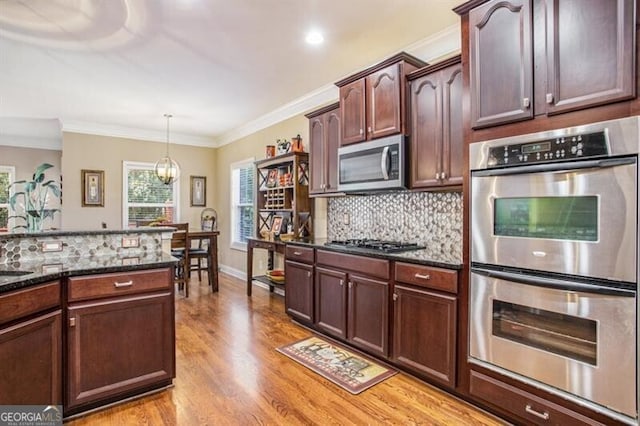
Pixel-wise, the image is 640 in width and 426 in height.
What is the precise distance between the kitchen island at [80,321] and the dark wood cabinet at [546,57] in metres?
2.32

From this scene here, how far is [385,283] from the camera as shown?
8.55ft

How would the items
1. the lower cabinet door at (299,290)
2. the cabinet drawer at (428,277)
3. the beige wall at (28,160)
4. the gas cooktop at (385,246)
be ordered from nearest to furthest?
the cabinet drawer at (428,277)
the gas cooktop at (385,246)
the lower cabinet door at (299,290)
the beige wall at (28,160)

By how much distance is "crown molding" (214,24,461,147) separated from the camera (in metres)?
2.90

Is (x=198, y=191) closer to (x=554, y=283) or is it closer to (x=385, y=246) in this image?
(x=385, y=246)

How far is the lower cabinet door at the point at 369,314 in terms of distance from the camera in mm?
2615

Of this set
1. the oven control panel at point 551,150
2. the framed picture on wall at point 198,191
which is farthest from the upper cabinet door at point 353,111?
the framed picture on wall at point 198,191

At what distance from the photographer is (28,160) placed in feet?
22.9

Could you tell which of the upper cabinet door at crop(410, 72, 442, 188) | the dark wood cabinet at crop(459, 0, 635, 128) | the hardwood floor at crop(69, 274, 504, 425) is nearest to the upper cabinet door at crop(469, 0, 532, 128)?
the dark wood cabinet at crop(459, 0, 635, 128)

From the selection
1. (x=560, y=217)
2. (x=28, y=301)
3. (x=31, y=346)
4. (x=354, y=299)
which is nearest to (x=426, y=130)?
(x=560, y=217)

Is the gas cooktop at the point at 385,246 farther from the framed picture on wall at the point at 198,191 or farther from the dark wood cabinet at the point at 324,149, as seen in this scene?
the framed picture on wall at the point at 198,191

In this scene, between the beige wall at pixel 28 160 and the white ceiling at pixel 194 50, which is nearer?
the white ceiling at pixel 194 50

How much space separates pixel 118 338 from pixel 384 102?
263 cm

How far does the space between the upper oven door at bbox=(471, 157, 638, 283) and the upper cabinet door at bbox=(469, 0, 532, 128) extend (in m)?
0.35

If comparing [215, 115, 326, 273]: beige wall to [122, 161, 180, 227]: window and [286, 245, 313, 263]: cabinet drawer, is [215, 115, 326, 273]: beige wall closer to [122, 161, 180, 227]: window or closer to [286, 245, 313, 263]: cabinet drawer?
[286, 245, 313, 263]: cabinet drawer
